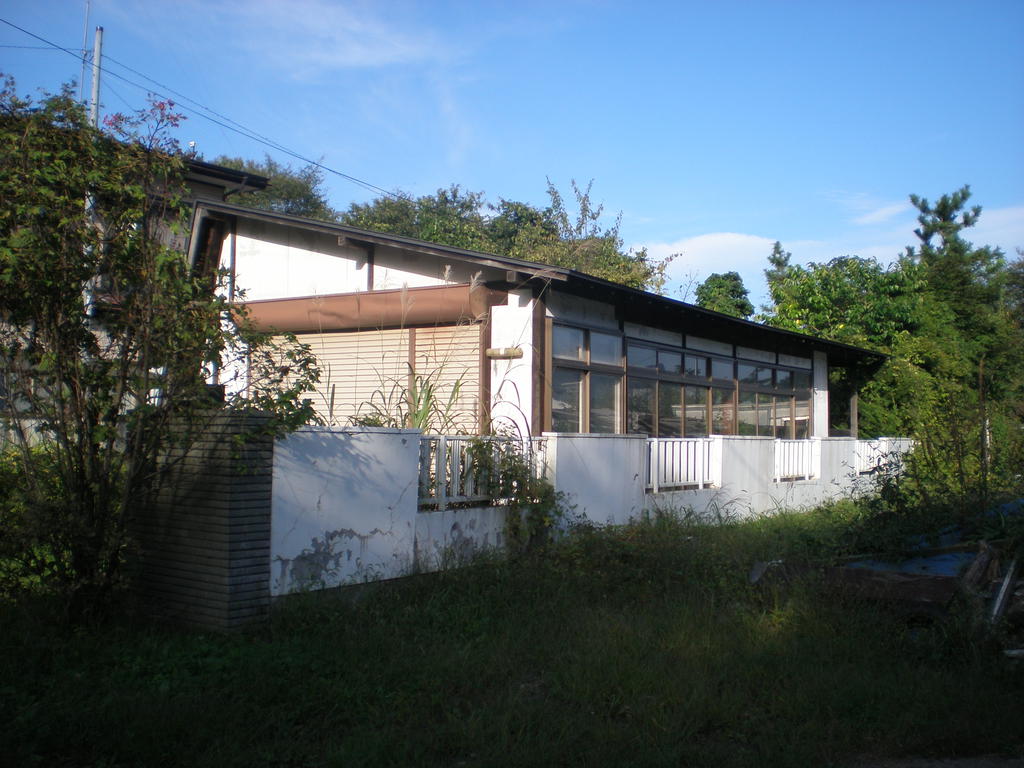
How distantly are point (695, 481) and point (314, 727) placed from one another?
339 inches

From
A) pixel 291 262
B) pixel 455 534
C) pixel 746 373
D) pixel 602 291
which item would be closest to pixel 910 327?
pixel 746 373

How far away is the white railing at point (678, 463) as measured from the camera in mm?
11641

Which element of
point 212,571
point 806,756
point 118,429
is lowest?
point 806,756

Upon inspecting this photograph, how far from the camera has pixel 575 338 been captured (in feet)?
38.4

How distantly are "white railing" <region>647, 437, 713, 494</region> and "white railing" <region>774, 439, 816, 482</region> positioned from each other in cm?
228

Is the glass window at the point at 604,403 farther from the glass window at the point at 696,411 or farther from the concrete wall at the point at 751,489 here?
the glass window at the point at 696,411

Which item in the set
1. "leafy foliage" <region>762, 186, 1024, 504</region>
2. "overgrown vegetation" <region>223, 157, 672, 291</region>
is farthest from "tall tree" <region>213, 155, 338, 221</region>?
"leafy foliage" <region>762, 186, 1024, 504</region>

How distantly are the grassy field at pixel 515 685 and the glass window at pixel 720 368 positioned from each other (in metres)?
8.57

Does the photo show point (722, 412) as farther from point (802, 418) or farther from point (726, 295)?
point (726, 295)

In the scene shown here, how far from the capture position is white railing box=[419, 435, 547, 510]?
8.11 metres

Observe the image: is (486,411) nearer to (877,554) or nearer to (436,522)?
(436,522)

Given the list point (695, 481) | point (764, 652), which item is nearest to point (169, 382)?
point (764, 652)

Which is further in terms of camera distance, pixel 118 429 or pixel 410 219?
pixel 410 219

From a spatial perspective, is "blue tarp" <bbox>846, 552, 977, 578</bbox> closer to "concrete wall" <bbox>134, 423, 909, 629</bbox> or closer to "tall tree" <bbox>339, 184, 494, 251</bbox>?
"concrete wall" <bbox>134, 423, 909, 629</bbox>
